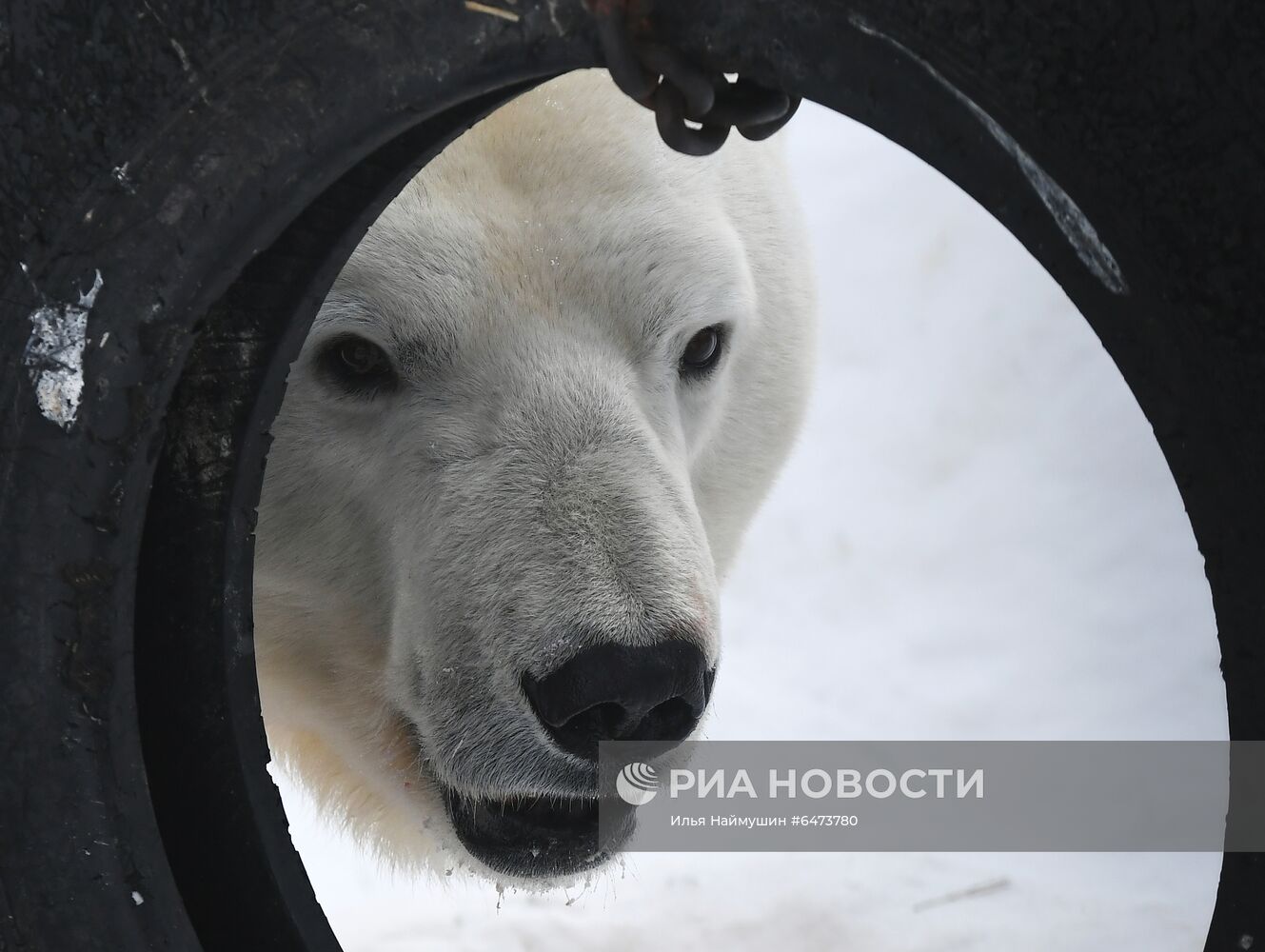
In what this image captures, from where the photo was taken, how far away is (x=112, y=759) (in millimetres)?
1029

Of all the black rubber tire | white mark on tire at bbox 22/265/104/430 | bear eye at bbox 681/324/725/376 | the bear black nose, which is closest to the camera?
the black rubber tire

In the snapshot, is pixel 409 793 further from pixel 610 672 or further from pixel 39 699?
pixel 39 699

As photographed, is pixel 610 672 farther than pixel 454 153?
No

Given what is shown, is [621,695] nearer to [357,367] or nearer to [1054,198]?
[357,367]

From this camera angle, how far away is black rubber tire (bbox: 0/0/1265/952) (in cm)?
84

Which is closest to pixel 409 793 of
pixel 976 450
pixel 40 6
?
pixel 40 6

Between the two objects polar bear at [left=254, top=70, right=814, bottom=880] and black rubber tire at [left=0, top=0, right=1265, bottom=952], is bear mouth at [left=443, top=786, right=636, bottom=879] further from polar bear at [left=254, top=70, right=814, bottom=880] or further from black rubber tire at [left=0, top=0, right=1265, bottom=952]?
black rubber tire at [left=0, top=0, right=1265, bottom=952]

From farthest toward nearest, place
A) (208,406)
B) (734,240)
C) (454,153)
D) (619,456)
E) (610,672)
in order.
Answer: (734,240) < (454,153) < (619,456) < (610,672) < (208,406)

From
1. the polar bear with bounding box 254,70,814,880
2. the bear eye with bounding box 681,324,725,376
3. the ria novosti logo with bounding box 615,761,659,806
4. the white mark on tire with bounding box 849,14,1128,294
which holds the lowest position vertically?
the white mark on tire with bounding box 849,14,1128,294

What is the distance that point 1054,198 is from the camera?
33.8 inches

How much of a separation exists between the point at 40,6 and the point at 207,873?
0.70 metres

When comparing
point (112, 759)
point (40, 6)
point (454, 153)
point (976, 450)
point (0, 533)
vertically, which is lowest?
point (112, 759)

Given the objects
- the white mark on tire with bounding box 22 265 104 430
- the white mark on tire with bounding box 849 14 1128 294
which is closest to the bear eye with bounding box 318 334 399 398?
the white mark on tire with bounding box 22 265 104 430

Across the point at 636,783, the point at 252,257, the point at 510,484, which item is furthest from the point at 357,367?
the point at 252,257
